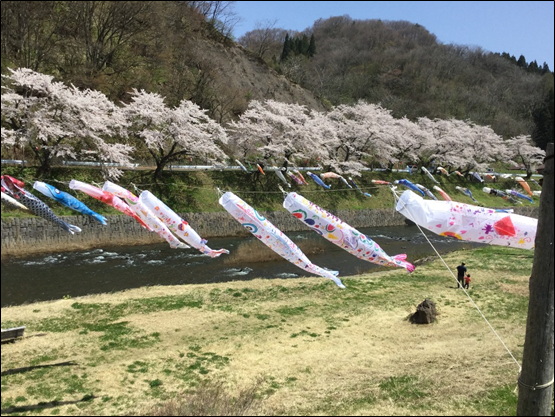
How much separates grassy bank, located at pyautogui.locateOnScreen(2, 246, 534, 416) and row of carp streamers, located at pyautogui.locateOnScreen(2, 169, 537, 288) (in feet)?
7.84

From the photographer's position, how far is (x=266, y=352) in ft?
34.9

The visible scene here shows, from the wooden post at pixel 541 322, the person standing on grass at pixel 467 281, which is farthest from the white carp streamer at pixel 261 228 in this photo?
the person standing on grass at pixel 467 281

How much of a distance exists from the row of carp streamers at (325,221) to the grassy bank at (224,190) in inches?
380

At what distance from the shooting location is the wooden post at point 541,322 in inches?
201

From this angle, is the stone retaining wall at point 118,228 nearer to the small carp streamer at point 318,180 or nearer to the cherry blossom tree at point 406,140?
the small carp streamer at point 318,180

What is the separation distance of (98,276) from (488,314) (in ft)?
50.9

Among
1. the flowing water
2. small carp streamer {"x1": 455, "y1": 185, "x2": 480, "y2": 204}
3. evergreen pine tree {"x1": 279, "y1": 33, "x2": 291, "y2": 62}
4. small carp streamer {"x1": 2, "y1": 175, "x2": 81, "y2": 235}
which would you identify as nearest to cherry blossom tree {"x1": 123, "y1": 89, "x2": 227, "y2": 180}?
the flowing water

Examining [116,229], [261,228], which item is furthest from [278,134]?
[261,228]

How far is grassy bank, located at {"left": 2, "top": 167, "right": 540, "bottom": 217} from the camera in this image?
2523 centimetres

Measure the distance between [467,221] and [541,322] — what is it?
10.6 feet

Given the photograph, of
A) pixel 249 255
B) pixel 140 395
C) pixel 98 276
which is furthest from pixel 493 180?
pixel 140 395

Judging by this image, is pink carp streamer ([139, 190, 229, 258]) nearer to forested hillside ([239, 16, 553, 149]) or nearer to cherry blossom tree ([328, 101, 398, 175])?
cherry blossom tree ([328, 101, 398, 175])

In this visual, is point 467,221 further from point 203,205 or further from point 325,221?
point 203,205

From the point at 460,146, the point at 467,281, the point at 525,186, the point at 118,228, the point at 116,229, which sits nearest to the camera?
the point at 467,281
